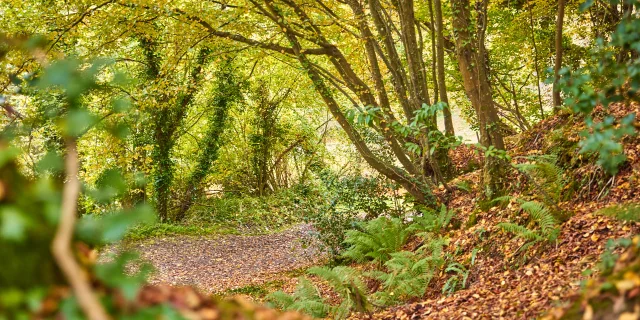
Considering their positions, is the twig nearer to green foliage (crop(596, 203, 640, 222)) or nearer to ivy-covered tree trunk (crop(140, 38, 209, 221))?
green foliage (crop(596, 203, 640, 222))

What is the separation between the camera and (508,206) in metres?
5.78

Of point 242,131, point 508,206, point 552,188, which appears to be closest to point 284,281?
point 508,206

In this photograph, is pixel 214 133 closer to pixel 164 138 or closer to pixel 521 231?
pixel 164 138

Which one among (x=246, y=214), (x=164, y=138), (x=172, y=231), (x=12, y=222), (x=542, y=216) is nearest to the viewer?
(x=12, y=222)

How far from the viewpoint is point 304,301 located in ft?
19.4

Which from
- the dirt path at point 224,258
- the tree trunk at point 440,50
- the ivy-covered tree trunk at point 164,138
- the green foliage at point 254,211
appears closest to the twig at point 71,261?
the tree trunk at point 440,50

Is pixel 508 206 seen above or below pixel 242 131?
below

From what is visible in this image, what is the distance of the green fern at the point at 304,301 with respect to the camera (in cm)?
580

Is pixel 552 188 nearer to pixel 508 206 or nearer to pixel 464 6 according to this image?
pixel 508 206

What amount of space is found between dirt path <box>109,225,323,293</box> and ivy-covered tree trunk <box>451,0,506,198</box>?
167 inches

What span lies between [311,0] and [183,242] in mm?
7025

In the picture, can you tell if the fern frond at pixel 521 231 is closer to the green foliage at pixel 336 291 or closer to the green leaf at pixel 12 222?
the green foliage at pixel 336 291

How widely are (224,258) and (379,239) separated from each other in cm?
535

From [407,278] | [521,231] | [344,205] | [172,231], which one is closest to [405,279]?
[407,278]
